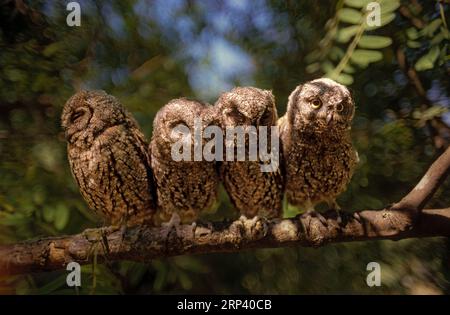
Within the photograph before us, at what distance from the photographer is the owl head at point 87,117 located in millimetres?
1350

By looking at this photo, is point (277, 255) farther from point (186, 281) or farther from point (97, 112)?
point (97, 112)

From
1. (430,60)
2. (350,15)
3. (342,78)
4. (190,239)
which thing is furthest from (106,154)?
(430,60)

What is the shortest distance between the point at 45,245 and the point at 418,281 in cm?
140

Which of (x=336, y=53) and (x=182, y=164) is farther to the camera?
(x=336, y=53)

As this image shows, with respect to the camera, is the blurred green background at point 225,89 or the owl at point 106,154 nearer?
the owl at point 106,154

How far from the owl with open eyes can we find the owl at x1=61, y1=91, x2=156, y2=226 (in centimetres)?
44

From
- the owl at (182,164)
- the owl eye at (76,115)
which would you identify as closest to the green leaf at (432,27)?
the owl at (182,164)

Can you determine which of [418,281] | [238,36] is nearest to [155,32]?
[238,36]

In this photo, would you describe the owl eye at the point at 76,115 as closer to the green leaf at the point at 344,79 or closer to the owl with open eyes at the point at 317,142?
the owl with open eyes at the point at 317,142

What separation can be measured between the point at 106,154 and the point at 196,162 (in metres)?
0.26

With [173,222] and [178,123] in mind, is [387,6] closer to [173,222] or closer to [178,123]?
[178,123]

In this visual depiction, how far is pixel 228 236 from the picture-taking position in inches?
52.8

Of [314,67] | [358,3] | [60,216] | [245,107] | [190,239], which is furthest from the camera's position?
[314,67]

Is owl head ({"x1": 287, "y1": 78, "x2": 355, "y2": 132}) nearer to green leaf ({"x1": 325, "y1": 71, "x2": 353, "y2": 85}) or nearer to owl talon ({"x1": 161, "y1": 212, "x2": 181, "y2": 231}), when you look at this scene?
green leaf ({"x1": 325, "y1": 71, "x2": 353, "y2": 85})
